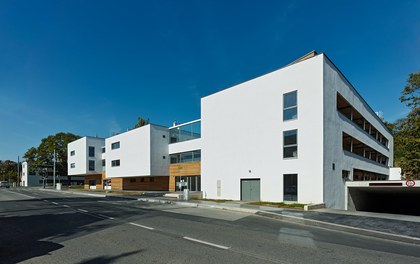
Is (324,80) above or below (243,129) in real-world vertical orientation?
above

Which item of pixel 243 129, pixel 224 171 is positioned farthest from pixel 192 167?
pixel 243 129

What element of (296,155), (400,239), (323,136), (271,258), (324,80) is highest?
(324,80)

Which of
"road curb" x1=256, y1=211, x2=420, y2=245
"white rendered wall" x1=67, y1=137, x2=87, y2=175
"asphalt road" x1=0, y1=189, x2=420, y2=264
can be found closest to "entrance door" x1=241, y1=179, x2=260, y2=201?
"road curb" x1=256, y1=211, x2=420, y2=245

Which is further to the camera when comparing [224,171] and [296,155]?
[224,171]

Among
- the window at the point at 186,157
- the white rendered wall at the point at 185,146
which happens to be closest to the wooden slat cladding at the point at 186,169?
the window at the point at 186,157

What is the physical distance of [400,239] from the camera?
315 inches

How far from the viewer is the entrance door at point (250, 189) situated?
19.9m

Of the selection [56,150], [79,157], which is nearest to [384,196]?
[79,157]

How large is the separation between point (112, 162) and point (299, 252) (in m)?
44.9

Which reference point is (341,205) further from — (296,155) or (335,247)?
(335,247)

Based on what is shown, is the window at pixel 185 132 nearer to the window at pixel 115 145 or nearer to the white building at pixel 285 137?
the white building at pixel 285 137

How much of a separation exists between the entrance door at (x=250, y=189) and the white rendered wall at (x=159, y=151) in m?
19.1

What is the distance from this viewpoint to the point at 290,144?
18203mm

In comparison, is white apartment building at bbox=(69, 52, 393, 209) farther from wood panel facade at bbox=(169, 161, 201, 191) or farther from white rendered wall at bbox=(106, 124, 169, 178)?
white rendered wall at bbox=(106, 124, 169, 178)
